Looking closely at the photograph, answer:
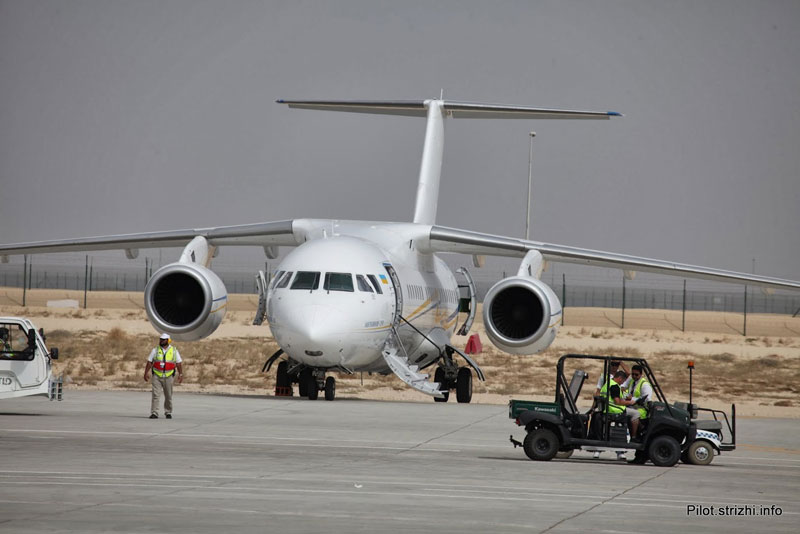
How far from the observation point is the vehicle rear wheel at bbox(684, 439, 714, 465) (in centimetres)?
1669

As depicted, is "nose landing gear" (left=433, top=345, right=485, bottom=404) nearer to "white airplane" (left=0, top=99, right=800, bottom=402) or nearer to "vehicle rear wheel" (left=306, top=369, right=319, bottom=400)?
"white airplane" (left=0, top=99, right=800, bottom=402)

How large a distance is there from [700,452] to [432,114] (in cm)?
1592

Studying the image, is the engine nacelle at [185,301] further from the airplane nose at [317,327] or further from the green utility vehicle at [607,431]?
the green utility vehicle at [607,431]

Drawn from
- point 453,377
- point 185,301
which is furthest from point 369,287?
point 453,377

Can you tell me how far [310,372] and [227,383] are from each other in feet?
30.9

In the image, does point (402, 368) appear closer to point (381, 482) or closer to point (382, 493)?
point (381, 482)

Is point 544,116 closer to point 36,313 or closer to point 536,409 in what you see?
point 536,409

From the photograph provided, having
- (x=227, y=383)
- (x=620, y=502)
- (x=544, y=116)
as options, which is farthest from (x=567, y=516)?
(x=227, y=383)

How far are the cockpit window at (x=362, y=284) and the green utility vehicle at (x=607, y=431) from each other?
25.8ft

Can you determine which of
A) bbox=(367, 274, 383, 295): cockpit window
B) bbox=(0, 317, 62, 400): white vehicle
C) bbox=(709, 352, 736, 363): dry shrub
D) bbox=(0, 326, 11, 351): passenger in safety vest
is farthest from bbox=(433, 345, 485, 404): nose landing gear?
bbox=(709, 352, 736, 363): dry shrub

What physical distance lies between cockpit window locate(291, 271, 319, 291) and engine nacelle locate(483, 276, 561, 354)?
134 inches

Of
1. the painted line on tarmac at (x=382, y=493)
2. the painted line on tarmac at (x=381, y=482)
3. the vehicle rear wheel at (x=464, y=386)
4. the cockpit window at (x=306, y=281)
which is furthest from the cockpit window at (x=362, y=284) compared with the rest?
the painted line on tarmac at (x=382, y=493)

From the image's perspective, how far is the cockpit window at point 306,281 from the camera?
2386cm

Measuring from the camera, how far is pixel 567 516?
1112cm
